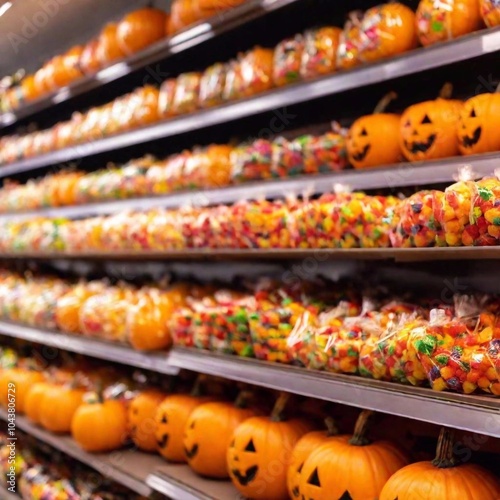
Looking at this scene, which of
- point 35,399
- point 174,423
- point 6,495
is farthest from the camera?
point 6,495

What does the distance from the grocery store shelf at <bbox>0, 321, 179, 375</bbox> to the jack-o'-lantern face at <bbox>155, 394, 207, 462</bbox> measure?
138 mm

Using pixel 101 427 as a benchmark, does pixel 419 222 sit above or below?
above

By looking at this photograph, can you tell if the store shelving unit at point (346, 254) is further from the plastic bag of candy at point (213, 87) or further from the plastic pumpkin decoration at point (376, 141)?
the plastic bag of candy at point (213, 87)

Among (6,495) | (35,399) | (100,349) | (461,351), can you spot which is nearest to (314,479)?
(461,351)

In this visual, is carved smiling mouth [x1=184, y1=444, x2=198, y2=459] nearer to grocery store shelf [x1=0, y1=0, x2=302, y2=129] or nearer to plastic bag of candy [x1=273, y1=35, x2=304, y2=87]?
plastic bag of candy [x1=273, y1=35, x2=304, y2=87]

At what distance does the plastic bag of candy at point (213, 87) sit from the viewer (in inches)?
115

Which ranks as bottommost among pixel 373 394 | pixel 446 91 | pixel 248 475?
pixel 248 475

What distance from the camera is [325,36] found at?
8.02 ft

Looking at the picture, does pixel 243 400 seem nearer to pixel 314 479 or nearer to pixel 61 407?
pixel 314 479

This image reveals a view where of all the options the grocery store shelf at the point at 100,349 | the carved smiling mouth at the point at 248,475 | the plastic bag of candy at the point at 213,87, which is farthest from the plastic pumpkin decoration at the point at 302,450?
the plastic bag of candy at the point at 213,87

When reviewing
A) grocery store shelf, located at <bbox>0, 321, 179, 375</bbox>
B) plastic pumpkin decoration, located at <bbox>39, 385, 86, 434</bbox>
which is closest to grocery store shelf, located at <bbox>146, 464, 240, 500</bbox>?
grocery store shelf, located at <bbox>0, 321, 179, 375</bbox>

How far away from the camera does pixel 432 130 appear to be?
208 cm

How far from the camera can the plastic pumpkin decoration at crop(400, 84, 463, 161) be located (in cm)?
206

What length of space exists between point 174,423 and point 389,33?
5.64 ft
